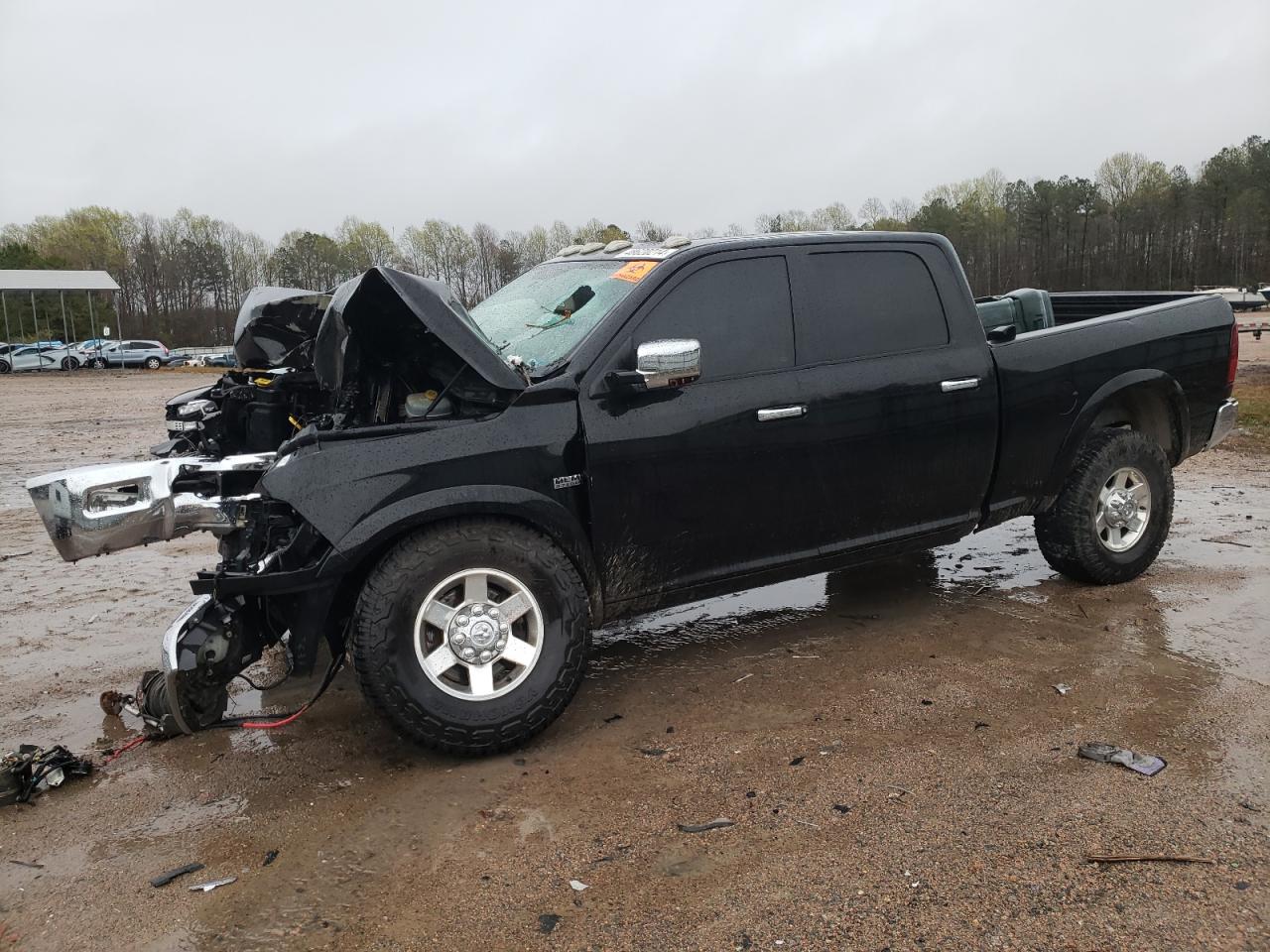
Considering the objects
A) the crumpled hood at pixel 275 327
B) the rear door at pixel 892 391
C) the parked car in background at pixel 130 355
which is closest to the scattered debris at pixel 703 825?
the rear door at pixel 892 391

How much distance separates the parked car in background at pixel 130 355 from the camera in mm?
45531

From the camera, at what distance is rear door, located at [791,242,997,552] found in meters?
4.49

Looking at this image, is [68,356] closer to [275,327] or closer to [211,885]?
[275,327]

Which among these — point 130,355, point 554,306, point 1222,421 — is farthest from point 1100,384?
point 130,355

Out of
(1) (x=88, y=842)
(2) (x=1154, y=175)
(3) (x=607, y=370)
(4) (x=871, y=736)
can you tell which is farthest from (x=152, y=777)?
(2) (x=1154, y=175)

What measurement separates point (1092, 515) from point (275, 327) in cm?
454

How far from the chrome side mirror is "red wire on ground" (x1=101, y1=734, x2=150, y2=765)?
8.41ft

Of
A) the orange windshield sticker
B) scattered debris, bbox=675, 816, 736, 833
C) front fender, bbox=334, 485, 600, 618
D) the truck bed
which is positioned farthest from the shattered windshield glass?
the truck bed

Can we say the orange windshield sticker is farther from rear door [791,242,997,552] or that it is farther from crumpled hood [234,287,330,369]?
crumpled hood [234,287,330,369]

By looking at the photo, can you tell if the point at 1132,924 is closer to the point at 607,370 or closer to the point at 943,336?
the point at 607,370

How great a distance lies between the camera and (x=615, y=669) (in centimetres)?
475

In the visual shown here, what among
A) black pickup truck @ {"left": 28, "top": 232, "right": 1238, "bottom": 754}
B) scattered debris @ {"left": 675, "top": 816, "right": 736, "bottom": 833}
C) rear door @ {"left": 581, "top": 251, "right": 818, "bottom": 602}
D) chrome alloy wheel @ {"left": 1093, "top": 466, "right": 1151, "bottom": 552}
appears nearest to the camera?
scattered debris @ {"left": 675, "top": 816, "right": 736, "bottom": 833}

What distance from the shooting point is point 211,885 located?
2990 mm

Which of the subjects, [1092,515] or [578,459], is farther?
[1092,515]
